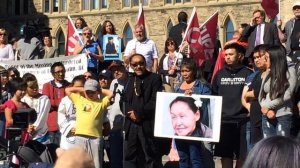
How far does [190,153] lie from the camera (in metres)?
8.30

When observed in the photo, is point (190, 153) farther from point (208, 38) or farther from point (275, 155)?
point (275, 155)

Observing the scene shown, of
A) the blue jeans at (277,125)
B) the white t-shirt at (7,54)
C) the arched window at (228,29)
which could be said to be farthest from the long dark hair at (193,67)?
the arched window at (228,29)

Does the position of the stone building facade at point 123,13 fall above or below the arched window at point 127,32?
above

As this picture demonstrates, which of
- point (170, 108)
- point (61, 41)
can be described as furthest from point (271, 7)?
point (61, 41)

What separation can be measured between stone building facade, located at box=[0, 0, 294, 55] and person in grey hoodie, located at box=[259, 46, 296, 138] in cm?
3159

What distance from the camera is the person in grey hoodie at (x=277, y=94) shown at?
291 inches

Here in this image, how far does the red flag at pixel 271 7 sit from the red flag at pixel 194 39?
2.28m

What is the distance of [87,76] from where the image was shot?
10.7 m

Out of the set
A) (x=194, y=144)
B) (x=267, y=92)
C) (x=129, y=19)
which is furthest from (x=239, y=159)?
(x=129, y=19)

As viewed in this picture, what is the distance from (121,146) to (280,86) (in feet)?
9.62

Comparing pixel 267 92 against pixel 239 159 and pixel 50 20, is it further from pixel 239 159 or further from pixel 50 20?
pixel 50 20

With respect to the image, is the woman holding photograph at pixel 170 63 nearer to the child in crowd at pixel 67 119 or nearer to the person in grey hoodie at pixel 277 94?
the child in crowd at pixel 67 119

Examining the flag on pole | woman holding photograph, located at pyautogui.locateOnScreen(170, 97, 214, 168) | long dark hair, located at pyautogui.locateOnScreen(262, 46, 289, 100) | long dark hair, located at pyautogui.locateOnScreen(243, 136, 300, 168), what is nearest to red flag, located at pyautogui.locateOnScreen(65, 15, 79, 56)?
the flag on pole

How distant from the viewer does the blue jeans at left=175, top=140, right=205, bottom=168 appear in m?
8.21
